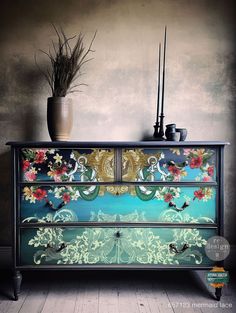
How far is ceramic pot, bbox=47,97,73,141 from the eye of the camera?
2.22m

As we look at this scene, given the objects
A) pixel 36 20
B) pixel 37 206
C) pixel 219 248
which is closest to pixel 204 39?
pixel 36 20

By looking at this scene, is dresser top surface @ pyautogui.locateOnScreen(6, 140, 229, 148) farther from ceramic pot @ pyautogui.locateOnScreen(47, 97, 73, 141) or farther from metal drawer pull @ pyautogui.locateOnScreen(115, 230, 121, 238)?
metal drawer pull @ pyautogui.locateOnScreen(115, 230, 121, 238)

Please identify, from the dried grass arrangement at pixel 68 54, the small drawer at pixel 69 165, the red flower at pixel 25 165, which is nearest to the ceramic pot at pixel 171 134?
the small drawer at pixel 69 165

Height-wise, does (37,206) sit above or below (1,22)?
below

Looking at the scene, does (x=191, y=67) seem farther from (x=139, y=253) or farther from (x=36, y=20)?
(x=139, y=253)

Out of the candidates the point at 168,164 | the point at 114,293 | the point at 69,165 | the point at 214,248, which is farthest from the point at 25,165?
the point at 214,248

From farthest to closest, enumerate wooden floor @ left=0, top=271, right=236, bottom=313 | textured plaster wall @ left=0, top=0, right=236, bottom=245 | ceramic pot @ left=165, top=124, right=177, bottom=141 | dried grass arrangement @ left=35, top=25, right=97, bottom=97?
textured plaster wall @ left=0, top=0, right=236, bottom=245 < dried grass arrangement @ left=35, top=25, right=97, bottom=97 < ceramic pot @ left=165, top=124, right=177, bottom=141 < wooden floor @ left=0, top=271, right=236, bottom=313

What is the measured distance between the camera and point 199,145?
200 cm

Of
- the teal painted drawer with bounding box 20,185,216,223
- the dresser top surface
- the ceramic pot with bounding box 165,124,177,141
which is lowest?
the teal painted drawer with bounding box 20,185,216,223

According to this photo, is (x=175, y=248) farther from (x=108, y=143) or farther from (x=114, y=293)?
(x=108, y=143)

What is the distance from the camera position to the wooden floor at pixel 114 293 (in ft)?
6.44

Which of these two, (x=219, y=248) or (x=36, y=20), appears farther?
(x=36, y=20)

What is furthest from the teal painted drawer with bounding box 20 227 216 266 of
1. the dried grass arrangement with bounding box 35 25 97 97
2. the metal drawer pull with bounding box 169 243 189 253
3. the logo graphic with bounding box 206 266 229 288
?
the dried grass arrangement with bounding box 35 25 97 97

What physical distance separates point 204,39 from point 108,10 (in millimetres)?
787
